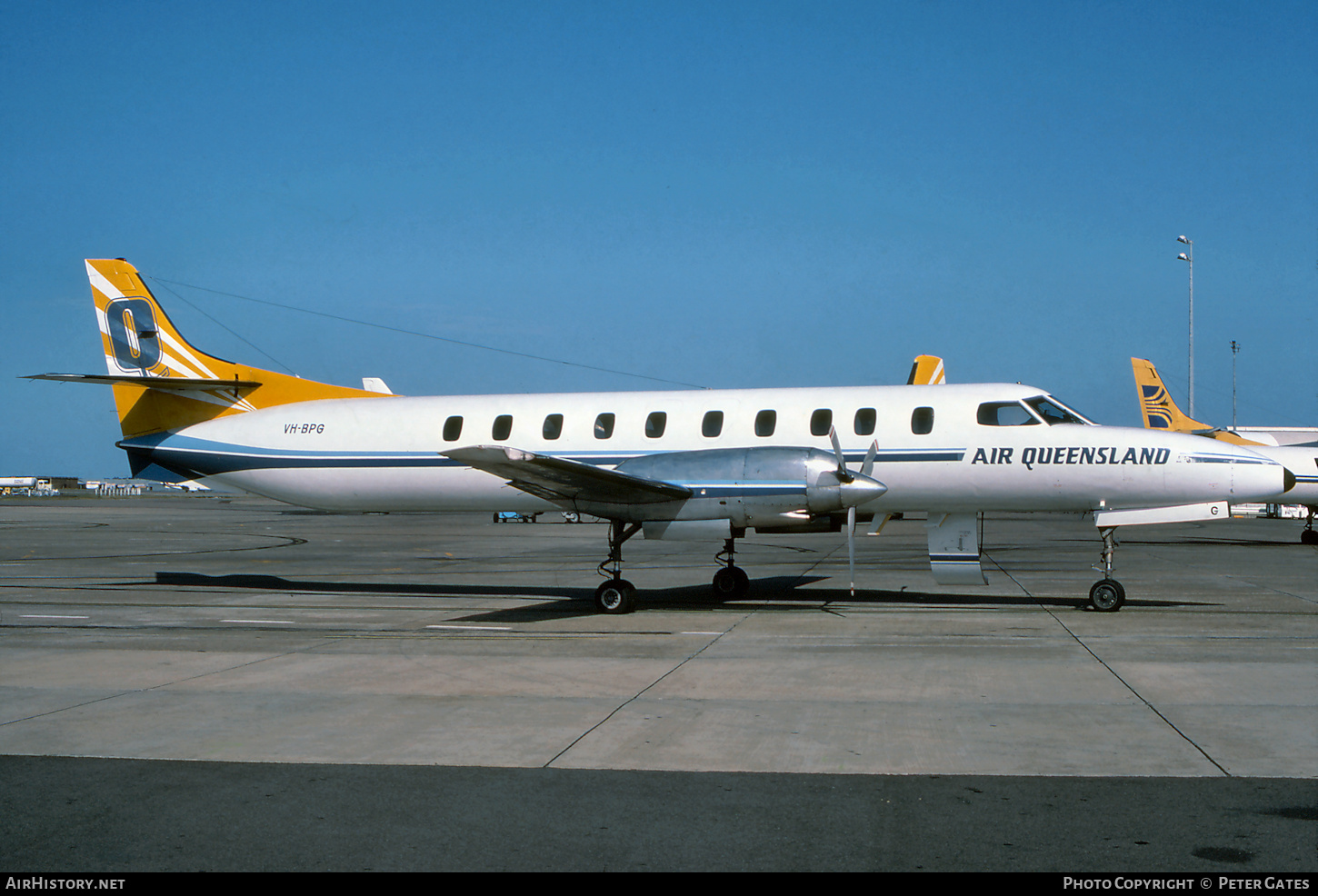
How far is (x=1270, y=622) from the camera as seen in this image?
13.3m

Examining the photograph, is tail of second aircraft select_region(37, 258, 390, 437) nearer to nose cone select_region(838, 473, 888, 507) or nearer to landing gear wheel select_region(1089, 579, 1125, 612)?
nose cone select_region(838, 473, 888, 507)

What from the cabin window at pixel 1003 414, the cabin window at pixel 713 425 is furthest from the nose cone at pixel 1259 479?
the cabin window at pixel 713 425

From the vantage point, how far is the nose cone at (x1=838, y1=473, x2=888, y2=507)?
14.1m

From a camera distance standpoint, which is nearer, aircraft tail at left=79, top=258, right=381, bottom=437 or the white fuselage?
the white fuselage

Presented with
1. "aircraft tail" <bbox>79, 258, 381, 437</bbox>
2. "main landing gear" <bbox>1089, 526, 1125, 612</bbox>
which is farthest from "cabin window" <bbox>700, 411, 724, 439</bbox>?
"aircraft tail" <bbox>79, 258, 381, 437</bbox>

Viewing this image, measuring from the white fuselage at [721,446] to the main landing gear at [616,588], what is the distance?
156 cm

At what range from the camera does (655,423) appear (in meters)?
16.7

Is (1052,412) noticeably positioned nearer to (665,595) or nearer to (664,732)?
(665,595)

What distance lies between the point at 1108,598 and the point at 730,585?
5.91m

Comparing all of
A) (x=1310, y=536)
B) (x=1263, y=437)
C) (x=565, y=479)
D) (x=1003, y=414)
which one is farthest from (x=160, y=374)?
(x=1263, y=437)

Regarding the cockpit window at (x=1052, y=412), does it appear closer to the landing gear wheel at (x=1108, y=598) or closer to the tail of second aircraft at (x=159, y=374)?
the landing gear wheel at (x=1108, y=598)

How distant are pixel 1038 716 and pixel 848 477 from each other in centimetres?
638

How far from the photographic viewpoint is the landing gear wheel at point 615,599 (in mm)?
14977

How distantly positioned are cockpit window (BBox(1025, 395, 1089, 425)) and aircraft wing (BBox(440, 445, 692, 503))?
215 inches
